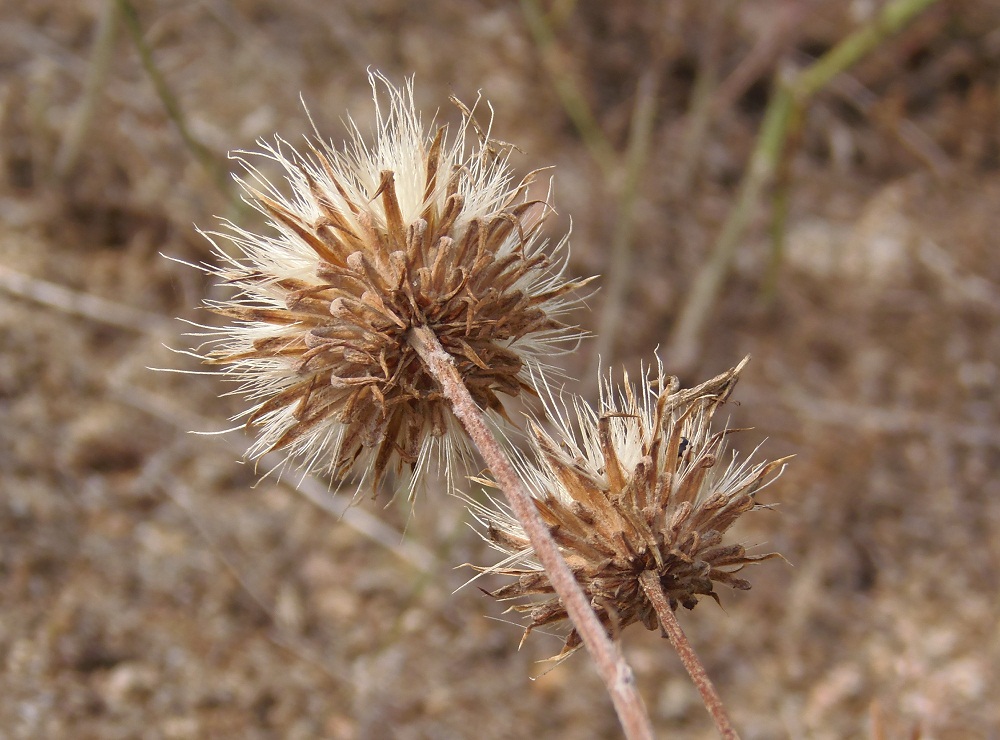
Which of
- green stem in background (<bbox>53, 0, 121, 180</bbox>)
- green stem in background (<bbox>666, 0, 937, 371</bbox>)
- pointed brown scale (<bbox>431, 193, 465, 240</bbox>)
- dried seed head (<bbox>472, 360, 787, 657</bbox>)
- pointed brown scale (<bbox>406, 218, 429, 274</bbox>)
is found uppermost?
green stem in background (<bbox>53, 0, 121, 180</bbox>)

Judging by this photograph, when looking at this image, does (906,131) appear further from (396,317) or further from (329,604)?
(396,317)

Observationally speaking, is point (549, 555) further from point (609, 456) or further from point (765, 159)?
point (765, 159)

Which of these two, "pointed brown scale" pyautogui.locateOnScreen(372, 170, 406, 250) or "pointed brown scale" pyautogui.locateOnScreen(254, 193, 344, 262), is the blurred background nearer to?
"pointed brown scale" pyautogui.locateOnScreen(254, 193, 344, 262)

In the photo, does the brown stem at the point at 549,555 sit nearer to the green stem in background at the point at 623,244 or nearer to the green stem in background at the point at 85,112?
the green stem in background at the point at 623,244

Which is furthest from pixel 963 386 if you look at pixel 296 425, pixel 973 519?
pixel 296 425

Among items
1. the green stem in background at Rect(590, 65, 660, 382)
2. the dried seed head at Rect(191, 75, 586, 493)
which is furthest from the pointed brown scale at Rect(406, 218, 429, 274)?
the green stem in background at Rect(590, 65, 660, 382)

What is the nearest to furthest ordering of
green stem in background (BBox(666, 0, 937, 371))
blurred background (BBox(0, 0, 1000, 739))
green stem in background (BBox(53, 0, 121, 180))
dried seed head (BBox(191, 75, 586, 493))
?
dried seed head (BBox(191, 75, 586, 493))
blurred background (BBox(0, 0, 1000, 739))
green stem in background (BBox(53, 0, 121, 180))
green stem in background (BBox(666, 0, 937, 371))
